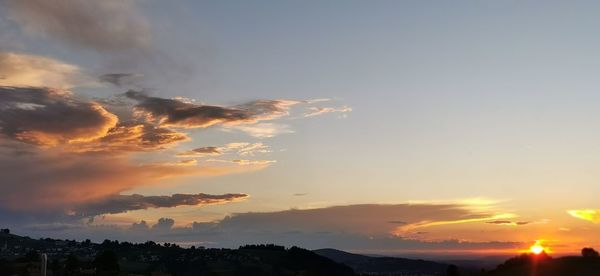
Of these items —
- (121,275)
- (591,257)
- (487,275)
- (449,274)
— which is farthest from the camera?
(121,275)

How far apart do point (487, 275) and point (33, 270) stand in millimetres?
147192

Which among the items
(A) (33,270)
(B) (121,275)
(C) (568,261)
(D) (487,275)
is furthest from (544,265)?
(A) (33,270)

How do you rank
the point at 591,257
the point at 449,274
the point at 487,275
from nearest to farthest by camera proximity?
the point at 591,257 < the point at 487,275 < the point at 449,274

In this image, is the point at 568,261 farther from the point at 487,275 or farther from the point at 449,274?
the point at 449,274

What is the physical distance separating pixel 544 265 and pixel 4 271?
172 meters

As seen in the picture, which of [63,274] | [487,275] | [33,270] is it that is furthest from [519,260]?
[33,270]

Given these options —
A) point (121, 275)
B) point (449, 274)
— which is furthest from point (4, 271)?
point (449, 274)

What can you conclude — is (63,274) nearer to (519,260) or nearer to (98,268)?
(98,268)

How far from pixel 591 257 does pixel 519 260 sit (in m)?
21.3

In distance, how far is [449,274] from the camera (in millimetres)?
165250

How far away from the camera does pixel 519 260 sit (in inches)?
6029

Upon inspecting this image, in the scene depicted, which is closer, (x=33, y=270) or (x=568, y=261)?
(x=568, y=261)

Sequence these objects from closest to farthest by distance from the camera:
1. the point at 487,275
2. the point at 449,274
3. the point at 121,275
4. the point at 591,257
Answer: the point at 591,257 < the point at 487,275 < the point at 449,274 < the point at 121,275

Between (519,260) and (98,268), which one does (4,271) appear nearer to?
(98,268)
